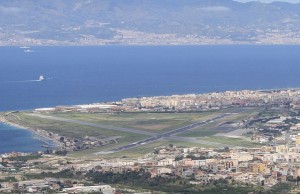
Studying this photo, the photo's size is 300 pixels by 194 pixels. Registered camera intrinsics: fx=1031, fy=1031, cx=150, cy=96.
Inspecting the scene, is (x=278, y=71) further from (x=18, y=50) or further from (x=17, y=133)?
(x=18, y=50)

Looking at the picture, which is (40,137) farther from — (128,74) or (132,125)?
(128,74)

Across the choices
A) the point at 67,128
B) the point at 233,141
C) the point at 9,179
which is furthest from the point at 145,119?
the point at 9,179

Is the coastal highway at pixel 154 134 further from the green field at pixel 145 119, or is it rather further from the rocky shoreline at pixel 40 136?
the rocky shoreline at pixel 40 136

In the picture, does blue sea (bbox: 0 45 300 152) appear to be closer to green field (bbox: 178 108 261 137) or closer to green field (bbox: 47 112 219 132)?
green field (bbox: 47 112 219 132)

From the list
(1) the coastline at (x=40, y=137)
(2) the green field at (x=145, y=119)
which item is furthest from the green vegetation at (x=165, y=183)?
(2) the green field at (x=145, y=119)

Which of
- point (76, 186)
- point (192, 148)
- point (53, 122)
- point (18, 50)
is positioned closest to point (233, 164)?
point (192, 148)

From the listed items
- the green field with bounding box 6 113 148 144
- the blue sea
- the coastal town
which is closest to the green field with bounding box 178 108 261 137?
the coastal town
